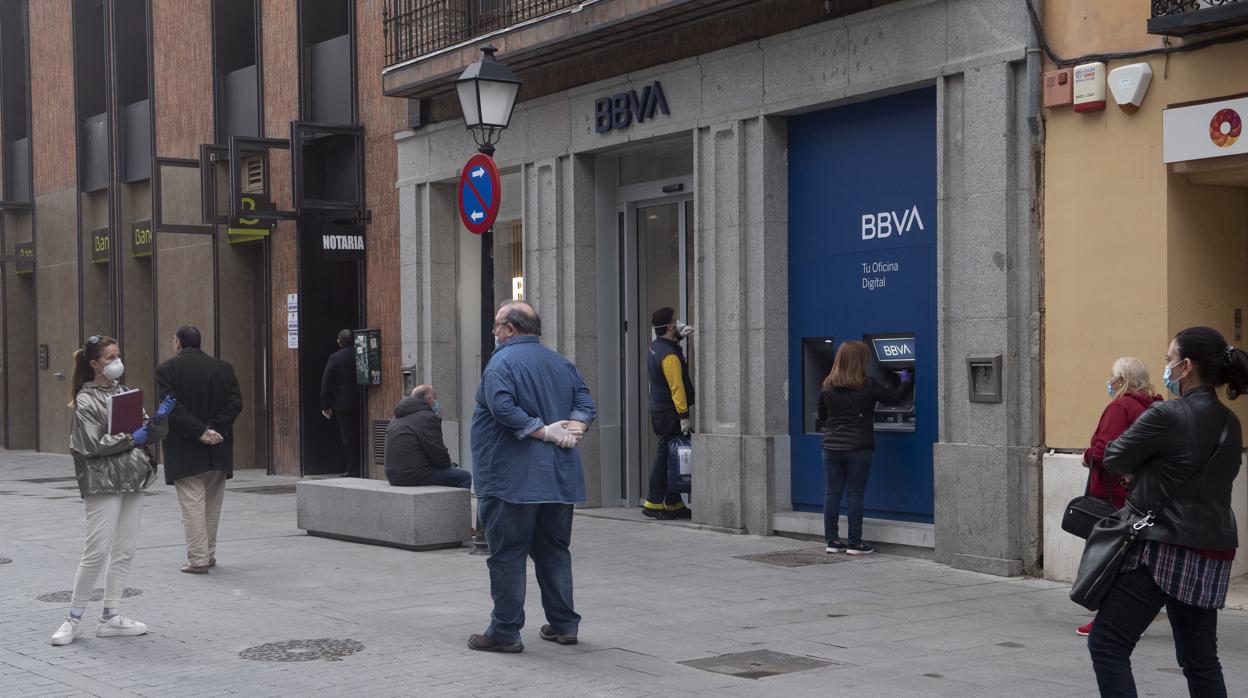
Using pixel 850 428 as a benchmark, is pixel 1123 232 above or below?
above

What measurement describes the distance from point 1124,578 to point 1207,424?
2.09 ft

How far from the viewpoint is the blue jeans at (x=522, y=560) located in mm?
7855

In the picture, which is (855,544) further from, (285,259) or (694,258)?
(285,259)

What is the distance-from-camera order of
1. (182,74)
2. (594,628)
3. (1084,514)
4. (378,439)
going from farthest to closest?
(182,74) < (378,439) < (594,628) < (1084,514)

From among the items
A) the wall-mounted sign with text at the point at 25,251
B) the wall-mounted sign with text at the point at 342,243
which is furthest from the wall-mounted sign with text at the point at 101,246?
the wall-mounted sign with text at the point at 342,243

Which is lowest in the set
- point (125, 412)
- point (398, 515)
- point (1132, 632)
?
point (398, 515)

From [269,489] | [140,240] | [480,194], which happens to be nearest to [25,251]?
[140,240]

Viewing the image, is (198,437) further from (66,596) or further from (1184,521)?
(1184,521)

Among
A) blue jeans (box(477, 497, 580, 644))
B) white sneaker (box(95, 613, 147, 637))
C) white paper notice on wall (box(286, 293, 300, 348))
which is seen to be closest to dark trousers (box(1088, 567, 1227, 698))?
blue jeans (box(477, 497, 580, 644))

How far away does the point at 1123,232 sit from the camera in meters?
9.95

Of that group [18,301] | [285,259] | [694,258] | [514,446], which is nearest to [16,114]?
[18,301]

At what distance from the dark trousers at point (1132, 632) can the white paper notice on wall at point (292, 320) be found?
1557cm

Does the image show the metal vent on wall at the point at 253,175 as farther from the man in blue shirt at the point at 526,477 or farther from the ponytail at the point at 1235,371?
the ponytail at the point at 1235,371

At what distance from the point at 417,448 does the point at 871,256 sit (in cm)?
419
